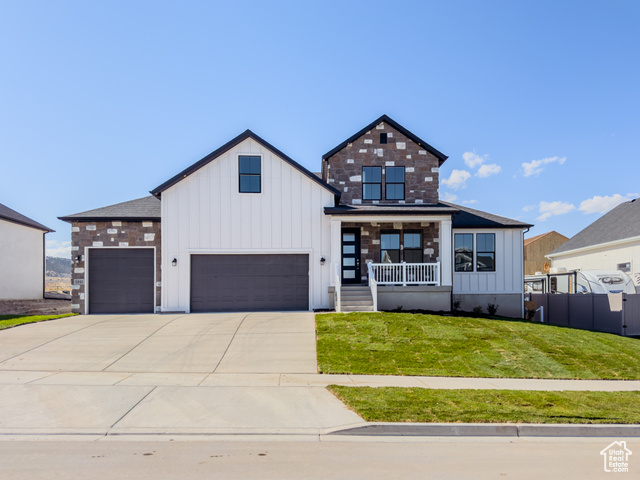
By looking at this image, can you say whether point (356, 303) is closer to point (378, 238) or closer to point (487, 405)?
point (378, 238)

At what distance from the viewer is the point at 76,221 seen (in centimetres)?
1747

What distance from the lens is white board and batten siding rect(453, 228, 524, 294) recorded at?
1897 centimetres

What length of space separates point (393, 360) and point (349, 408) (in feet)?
12.2

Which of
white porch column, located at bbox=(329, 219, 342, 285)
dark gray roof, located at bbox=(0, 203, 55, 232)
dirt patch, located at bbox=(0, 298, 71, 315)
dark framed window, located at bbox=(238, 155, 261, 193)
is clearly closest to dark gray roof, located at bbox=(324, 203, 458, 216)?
white porch column, located at bbox=(329, 219, 342, 285)

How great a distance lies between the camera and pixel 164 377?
30.3 ft

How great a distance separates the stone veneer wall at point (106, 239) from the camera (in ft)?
57.2

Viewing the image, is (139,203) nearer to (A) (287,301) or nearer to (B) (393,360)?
(A) (287,301)

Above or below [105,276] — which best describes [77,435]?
below

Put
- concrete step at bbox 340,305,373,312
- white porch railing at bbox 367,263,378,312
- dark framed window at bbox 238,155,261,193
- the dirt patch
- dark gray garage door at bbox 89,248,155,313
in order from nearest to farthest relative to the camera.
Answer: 1. white porch railing at bbox 367,263,378,312
2. concrete step at bbox 340,305,373,312
3. dark framed window at bbox 238,155,261,193
4. dark gray garage door at bbox 89,248,155,313
5. the dirt patch

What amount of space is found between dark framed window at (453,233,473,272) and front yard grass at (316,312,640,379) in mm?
4292

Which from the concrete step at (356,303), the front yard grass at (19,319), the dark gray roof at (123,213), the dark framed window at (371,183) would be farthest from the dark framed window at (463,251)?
the front yard grass at (19,319)

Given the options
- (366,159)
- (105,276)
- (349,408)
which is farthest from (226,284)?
(349,408)

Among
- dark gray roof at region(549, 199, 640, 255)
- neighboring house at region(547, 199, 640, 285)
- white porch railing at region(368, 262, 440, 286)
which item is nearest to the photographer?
white porch railing at region(368, 262, 440, 286)

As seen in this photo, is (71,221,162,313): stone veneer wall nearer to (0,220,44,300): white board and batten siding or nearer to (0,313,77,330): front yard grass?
(0,313,77,330): front yard grass
